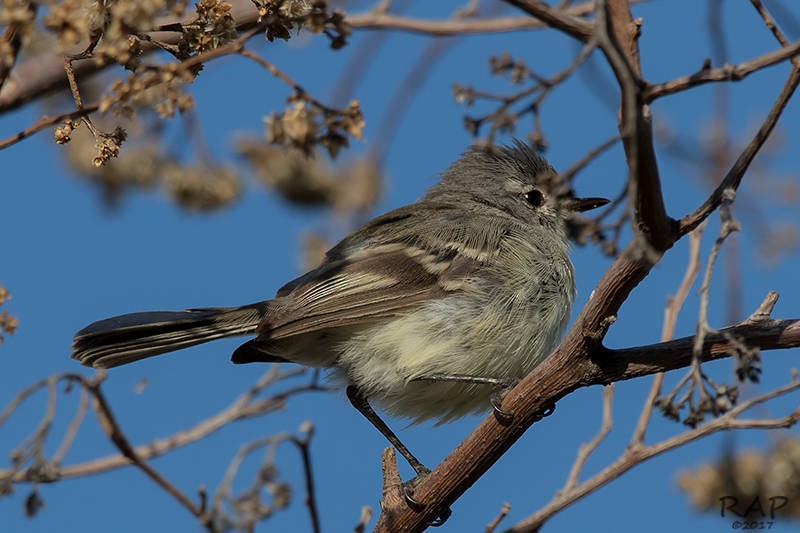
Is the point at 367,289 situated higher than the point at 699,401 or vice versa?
the point at 367,289

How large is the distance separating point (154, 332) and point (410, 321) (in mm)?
1040

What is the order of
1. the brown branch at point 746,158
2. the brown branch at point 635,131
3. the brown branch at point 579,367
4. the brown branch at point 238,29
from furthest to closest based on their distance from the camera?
the brown branch at point 238,29
the brown branch at point 579,367
the brown branch at point 746,158
the brown branch at point 635,131

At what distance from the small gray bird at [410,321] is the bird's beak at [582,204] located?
0.28m

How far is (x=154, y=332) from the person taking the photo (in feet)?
13.3

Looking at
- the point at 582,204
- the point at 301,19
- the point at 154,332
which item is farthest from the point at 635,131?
the point at 582,204

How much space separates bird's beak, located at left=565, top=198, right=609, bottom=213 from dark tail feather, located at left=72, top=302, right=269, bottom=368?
1565 mm

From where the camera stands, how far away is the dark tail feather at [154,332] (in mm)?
3893

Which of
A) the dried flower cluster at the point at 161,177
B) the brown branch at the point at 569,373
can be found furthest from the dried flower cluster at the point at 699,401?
the dried flower cluster at the point at 161,177

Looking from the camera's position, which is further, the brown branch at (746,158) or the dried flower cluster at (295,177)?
the dried flower cluster at (295,177)

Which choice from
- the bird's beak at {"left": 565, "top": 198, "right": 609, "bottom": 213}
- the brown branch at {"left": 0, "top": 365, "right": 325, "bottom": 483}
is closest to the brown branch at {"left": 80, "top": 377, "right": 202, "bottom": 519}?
the brown branch at {"left": 0, "top": 365, "right": 325, "bottom": 483}

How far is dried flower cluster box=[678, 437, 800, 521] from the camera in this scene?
132 inches

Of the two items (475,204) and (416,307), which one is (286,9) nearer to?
(416,307)

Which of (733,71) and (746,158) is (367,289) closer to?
(746,158)

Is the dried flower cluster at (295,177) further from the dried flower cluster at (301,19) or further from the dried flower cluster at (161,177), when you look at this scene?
the dried flower cluster at (301,19)
